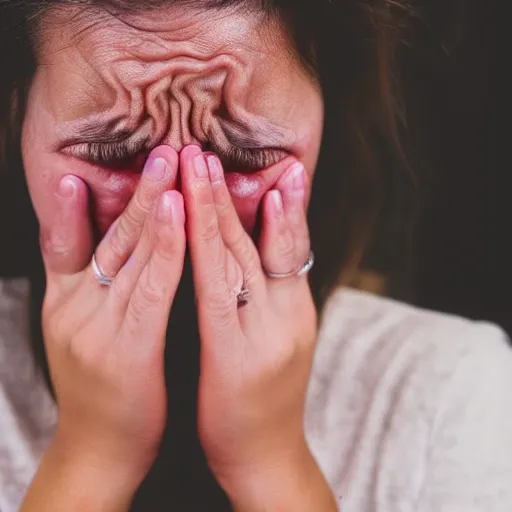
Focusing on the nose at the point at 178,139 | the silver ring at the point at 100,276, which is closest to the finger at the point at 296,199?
the nose at the point at 178,139

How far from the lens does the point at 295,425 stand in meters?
0.81

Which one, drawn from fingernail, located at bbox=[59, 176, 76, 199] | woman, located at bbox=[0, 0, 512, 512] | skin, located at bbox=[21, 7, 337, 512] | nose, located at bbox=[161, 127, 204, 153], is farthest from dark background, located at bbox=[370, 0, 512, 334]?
fingernail, located at bbox=[59, 176, 76, 199]

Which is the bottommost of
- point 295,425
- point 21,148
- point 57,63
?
point 295,425

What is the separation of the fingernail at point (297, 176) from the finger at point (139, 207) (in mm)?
138

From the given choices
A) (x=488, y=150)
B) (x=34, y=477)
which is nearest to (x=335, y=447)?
(x=34, y=477)

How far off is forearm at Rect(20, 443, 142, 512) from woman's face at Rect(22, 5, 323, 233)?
28 cm

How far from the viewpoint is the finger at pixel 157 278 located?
25.5 inches

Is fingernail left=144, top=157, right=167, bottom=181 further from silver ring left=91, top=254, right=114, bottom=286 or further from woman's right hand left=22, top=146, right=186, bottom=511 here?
silver ring left=91, top=254, right=114, bottom=286

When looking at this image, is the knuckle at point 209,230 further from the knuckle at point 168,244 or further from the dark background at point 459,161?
the dark background at point 459,161

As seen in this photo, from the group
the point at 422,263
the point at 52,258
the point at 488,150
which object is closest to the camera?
the point at 52,258

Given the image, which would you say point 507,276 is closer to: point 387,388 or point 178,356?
point 387,388

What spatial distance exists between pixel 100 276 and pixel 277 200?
21 centimetres

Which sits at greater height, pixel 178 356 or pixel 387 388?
pixel 178 356

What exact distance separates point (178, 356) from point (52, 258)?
19 cm
